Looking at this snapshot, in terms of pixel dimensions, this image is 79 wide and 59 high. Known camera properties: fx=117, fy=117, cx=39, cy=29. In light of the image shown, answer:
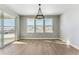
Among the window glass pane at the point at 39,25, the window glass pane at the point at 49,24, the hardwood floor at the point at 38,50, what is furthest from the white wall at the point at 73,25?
the window glass pane at the point at 39,25

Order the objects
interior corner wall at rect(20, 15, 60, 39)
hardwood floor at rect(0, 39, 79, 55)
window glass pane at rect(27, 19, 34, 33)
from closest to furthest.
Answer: hardwood floor at rect(0, 39, 79, 55), interior corner wall at rect(20, 15, 60, 39), window glass pane at rect(27, 19, 34, 33)

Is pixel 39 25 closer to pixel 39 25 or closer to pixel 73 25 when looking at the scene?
pixel 39 25

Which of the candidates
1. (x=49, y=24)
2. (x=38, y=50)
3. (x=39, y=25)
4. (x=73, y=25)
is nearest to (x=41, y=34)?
(x=39, y=25)

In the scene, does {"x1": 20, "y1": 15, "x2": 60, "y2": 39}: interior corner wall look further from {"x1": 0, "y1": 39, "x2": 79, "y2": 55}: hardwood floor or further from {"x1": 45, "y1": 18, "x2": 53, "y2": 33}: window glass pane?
{"x1": 0, "y1": 39, "x2": 79, "y2": 55}: hardwood floor

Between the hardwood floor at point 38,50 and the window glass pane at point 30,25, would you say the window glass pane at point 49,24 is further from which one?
the hardwood floor at point 38,50

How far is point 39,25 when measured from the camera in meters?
9.92

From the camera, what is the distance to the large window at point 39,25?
9742mm

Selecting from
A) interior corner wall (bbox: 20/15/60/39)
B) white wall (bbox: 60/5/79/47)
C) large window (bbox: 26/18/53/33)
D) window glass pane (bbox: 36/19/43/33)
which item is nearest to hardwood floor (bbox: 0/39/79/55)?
white wall (bbox: 60/5/79/47)

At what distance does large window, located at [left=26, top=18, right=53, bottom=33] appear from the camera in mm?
9742

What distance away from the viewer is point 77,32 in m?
5.10
